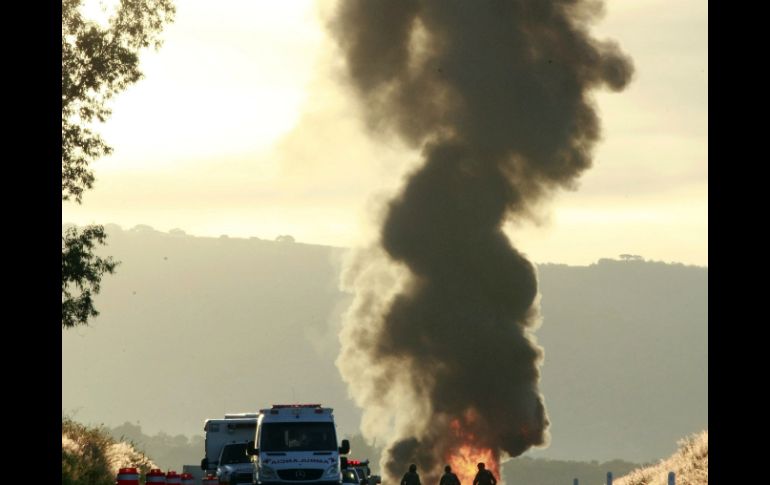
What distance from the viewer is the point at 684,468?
3516 centimetres

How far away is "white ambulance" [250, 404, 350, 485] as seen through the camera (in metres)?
31.3

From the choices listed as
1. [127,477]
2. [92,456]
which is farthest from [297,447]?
[127,477]

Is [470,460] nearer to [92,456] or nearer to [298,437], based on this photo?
[92,456]

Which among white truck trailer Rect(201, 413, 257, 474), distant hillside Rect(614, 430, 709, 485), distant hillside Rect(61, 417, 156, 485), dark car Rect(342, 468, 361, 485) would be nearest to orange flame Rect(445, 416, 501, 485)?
distant hillside Rect(614, 430, 709, 485)

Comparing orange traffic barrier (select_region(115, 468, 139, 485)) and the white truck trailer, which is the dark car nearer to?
the white truck trailer

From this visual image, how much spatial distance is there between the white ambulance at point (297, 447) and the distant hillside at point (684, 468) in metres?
8.29

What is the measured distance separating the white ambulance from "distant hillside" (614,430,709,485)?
829 centimetres

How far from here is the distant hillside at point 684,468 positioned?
3383cm

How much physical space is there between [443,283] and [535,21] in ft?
46.9
